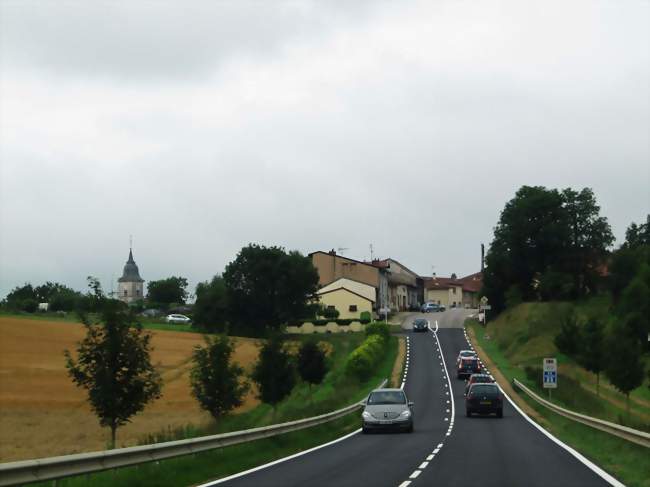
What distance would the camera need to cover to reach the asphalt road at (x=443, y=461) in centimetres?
1633

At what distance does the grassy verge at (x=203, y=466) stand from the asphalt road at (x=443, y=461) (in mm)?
709

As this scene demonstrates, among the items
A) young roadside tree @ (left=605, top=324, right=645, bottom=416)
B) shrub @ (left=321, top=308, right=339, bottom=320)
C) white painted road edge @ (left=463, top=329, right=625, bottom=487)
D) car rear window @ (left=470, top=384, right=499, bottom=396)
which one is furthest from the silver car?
shrub @ (left=321, top=308, right=339, bottom=320)

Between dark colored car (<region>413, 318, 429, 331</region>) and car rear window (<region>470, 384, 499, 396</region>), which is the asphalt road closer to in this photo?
car rear window (<region>470, 384, 499, 396</region>)

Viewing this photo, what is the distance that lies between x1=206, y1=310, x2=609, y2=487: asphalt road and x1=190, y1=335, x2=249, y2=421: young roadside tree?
25.8 ft

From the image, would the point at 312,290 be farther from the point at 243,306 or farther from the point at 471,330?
the point at 471,330

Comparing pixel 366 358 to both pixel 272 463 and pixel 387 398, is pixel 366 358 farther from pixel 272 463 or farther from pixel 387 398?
pixel 272 463

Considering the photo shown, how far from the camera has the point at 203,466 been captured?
59.2 ft

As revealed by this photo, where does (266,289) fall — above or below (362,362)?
above

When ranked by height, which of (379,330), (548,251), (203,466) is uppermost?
(548,251)

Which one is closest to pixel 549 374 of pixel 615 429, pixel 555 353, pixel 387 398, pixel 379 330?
pixel 387 398

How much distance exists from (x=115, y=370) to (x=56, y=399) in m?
29.6

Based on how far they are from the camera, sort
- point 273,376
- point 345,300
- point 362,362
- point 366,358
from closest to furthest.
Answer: point 273,376, point 362,362, point 366,358, point 345,300

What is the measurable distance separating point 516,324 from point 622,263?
14.8 m

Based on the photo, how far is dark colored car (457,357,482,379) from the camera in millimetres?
69562
